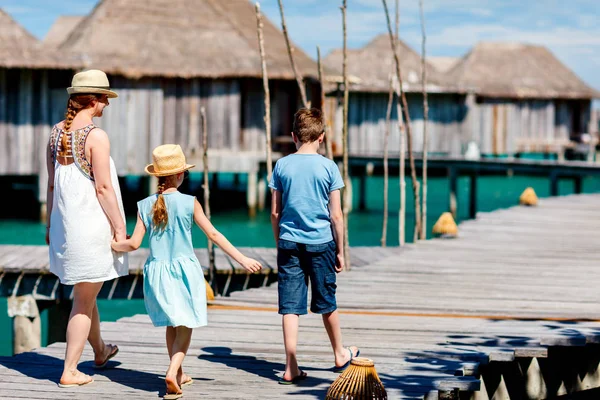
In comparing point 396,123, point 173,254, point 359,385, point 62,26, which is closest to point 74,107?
point 173,254

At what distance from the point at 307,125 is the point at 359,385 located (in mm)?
1466

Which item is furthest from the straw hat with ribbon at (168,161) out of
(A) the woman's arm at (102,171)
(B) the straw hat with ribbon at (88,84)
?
(B) the straw hat with ribbon at (88,84)

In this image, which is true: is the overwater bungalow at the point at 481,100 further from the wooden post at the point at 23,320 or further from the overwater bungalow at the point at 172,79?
the wooden post at the point at 23,320

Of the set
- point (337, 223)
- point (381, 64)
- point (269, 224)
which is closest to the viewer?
point (337, 223)

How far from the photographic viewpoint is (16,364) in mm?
5836

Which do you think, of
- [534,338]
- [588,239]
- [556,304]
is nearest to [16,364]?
[534,338]

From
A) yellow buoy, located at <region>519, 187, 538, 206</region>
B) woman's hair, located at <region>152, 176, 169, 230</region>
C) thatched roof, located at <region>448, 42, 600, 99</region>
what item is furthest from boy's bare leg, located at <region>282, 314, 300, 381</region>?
thatched roof, located at <region>448, 42, 600, 99</region>

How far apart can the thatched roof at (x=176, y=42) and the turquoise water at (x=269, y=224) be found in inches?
154

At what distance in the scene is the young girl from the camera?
5.10m

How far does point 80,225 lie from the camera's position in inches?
203

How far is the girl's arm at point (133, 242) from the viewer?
16.8 ft

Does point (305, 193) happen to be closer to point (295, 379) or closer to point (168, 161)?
point (168, 161)

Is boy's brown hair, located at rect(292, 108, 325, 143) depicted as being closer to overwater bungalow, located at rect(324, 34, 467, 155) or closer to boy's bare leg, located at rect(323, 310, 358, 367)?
boy's bare leg, located at rect(323, 310, 358, 367)

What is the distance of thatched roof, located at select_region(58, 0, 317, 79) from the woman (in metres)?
18.0
